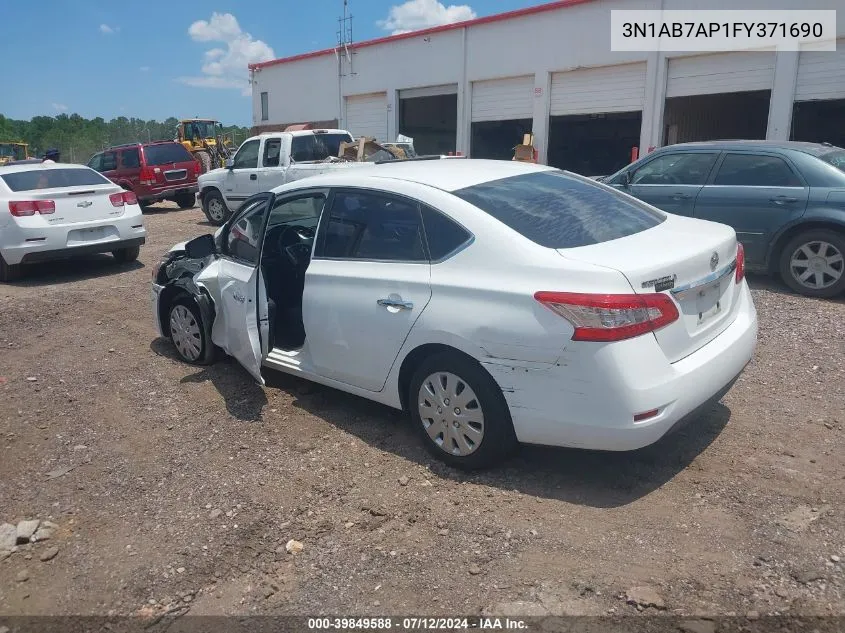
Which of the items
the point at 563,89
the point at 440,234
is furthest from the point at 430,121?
the point at 440,234

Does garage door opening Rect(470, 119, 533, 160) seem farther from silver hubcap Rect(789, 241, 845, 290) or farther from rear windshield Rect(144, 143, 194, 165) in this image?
silver hubcap Rect(789, 241, 845, 290)

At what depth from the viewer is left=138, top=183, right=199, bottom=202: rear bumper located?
1741 centimetres

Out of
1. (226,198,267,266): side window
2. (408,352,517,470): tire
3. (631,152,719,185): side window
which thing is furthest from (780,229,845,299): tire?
(226,198,267,266): side window

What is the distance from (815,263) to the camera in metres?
7.23

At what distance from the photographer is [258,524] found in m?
3.46

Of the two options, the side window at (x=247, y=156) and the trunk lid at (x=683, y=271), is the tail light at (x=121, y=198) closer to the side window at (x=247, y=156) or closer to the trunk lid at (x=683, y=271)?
the side window at (x=247, y=156)

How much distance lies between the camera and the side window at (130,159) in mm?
17469

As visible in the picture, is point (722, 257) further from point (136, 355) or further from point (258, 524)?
Answer: point (136, 355)

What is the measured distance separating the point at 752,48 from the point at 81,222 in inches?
549

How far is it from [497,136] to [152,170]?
11.0m

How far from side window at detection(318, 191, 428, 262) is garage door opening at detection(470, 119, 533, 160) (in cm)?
1715

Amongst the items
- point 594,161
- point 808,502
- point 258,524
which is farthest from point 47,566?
point 594,161

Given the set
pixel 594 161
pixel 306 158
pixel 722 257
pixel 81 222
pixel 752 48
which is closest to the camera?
pixel 722 257

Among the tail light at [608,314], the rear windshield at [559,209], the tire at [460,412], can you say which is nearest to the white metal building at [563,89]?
the rear windshield at [559,209]
